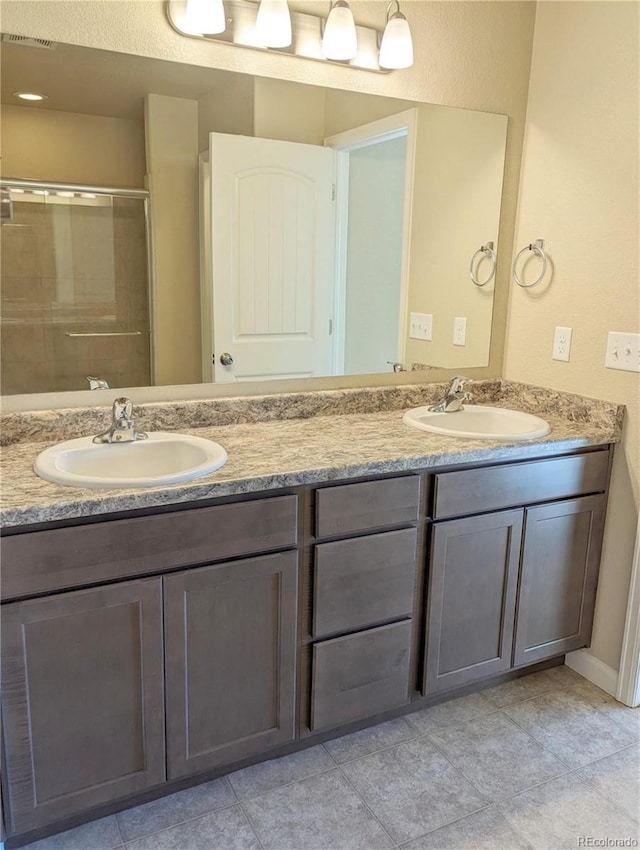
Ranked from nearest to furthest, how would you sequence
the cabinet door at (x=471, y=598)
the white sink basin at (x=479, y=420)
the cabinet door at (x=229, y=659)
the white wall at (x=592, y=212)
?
the cabinet door at (x=229, y=659) → the cabinet door at (x=471, y=598) → the white wall at (x=592, y=212) → the white sink basin at (x=479, y=420)

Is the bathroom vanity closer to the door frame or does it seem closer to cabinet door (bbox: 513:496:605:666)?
cabinet door (bbox: 513:496:605:666)

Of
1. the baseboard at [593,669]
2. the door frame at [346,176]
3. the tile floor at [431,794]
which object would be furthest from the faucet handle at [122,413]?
the baseboard at [593,669]

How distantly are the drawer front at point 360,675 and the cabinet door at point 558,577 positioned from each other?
0.45m

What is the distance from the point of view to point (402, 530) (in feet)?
5.93

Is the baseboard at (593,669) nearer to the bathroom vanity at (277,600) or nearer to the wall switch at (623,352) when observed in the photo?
the bathroom vanity at (277,600)

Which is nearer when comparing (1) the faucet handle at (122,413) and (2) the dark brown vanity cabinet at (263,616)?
(2) the dark brown vanity cabinet at (263,616)

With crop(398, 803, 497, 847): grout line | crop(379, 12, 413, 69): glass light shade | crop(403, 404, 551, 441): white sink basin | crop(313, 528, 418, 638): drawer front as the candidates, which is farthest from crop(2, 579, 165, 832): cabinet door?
crop(379, 12, 413, 69): glass light shade

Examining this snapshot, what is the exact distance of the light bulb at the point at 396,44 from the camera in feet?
6.53

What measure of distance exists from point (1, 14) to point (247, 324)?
976 millimetres

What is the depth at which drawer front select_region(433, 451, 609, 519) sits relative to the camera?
1855 mm

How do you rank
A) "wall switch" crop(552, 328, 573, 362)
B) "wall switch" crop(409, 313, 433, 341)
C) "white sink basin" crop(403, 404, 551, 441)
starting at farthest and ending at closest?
"wall switch" crop(409, 313, 433, 341) < "wall switch" crop(552, 328, 573, 362) < "white sink basin" crop(403, 404, 551, 441)

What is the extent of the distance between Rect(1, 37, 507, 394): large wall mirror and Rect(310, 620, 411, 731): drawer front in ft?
2.78

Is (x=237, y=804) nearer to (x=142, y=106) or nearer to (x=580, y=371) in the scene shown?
(x=580, y=371)

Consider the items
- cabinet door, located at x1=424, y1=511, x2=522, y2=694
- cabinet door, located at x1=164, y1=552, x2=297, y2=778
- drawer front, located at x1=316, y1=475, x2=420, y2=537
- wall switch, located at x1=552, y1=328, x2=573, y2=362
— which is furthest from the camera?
wall switch, located at x1=552, y1=328, x2=573, y2=362
